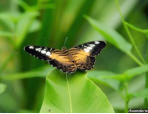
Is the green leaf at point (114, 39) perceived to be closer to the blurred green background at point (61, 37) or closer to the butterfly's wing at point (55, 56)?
the butterfly's wing at point (55, 56)

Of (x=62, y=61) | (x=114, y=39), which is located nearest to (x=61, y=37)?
(x=114, y=39)

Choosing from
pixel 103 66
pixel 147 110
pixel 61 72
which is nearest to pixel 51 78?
pixel 61 72

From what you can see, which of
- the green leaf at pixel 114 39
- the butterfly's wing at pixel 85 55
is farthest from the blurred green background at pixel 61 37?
the butterfly's wing at pixel 85 55

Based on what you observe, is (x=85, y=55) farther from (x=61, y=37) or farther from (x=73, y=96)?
(x=61, y=37)

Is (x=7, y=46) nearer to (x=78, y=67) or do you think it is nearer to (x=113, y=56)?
(x=113, y=56)

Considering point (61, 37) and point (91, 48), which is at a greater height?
point (91, 48)

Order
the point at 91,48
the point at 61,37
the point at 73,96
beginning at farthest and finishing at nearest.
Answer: the point at 61,37, the point at 91,48, the point at 73,96

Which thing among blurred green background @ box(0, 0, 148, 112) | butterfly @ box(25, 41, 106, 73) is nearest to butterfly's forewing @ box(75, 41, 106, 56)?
butterfly @ box(25, 41, 106, 73)
